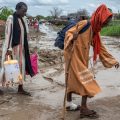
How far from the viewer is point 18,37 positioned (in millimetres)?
8438

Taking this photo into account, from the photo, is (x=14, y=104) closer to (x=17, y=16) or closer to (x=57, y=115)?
(x=57, y=115)

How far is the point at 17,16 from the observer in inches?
333

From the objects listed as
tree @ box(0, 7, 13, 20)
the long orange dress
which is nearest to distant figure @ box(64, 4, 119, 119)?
the long orange dress

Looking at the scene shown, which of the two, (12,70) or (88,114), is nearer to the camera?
(88,114)

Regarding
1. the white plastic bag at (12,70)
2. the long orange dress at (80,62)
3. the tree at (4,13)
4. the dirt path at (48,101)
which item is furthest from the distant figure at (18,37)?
the tree at (4,13)

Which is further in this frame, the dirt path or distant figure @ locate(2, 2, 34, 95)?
distant figure @ locate(2, 2, 34, 95)

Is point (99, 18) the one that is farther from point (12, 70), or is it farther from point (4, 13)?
point (4, 13)

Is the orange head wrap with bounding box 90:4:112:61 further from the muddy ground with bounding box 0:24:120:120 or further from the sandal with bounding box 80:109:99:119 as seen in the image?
the muddy ground with bounding box 0:24:120:120

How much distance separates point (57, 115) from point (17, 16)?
7.69ft

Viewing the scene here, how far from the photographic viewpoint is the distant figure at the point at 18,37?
27.4ft

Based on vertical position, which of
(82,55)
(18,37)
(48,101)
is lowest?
(48,101)

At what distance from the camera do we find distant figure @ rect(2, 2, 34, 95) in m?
8.36

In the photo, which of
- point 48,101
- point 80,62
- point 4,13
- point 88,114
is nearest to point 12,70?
point 48,101

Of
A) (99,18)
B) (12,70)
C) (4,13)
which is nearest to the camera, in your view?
(99,18)
